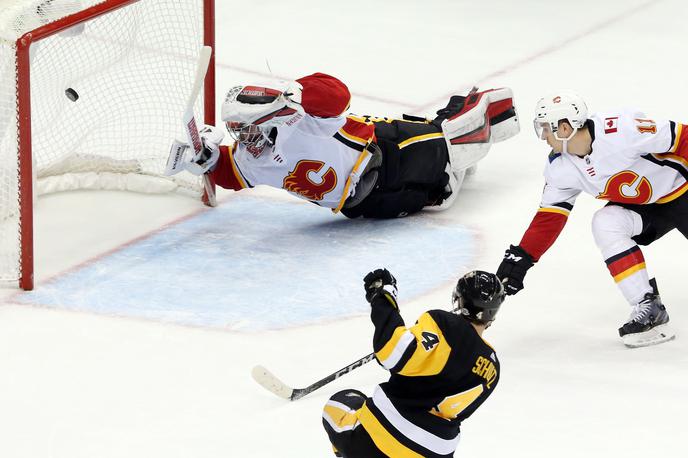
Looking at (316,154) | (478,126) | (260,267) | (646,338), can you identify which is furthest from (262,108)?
(646,338)

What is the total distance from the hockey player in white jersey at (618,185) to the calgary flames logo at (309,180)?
0.92 metres

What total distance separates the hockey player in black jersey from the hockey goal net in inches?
85.3

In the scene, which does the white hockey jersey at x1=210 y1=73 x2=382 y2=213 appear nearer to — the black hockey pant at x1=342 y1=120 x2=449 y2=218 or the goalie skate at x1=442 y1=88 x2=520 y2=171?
the black hockey pant at x1=342 y1=120 x2=449 y2=218

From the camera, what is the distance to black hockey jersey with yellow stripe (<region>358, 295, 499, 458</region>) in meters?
3.00

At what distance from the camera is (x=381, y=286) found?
3125mm

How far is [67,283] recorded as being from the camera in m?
4.71

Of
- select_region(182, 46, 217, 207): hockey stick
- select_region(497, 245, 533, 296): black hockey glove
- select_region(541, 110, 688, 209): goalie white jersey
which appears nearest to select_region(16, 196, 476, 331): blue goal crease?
select_region(182, 46, 217, 207): hockey stick

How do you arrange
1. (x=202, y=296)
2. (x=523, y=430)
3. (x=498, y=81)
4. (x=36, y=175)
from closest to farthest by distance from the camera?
(x=523, y=430)
(x=202, y=296)
(x=36, y=175)
(x=498, y=81)

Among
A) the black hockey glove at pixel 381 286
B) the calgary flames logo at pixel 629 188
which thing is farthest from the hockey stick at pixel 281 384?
the calgary flames logo at pixel 629 188

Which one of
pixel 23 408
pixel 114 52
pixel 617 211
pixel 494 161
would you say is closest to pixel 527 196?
pixel 494 161

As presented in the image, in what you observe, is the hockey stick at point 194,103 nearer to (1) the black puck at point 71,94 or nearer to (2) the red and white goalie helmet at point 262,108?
(2) the red and white goalie helmet at point 262,108

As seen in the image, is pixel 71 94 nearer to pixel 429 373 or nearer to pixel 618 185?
pixel 618 185

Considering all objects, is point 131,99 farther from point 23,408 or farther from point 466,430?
point 466,430

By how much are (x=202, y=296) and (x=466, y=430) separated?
1201 millimetres
